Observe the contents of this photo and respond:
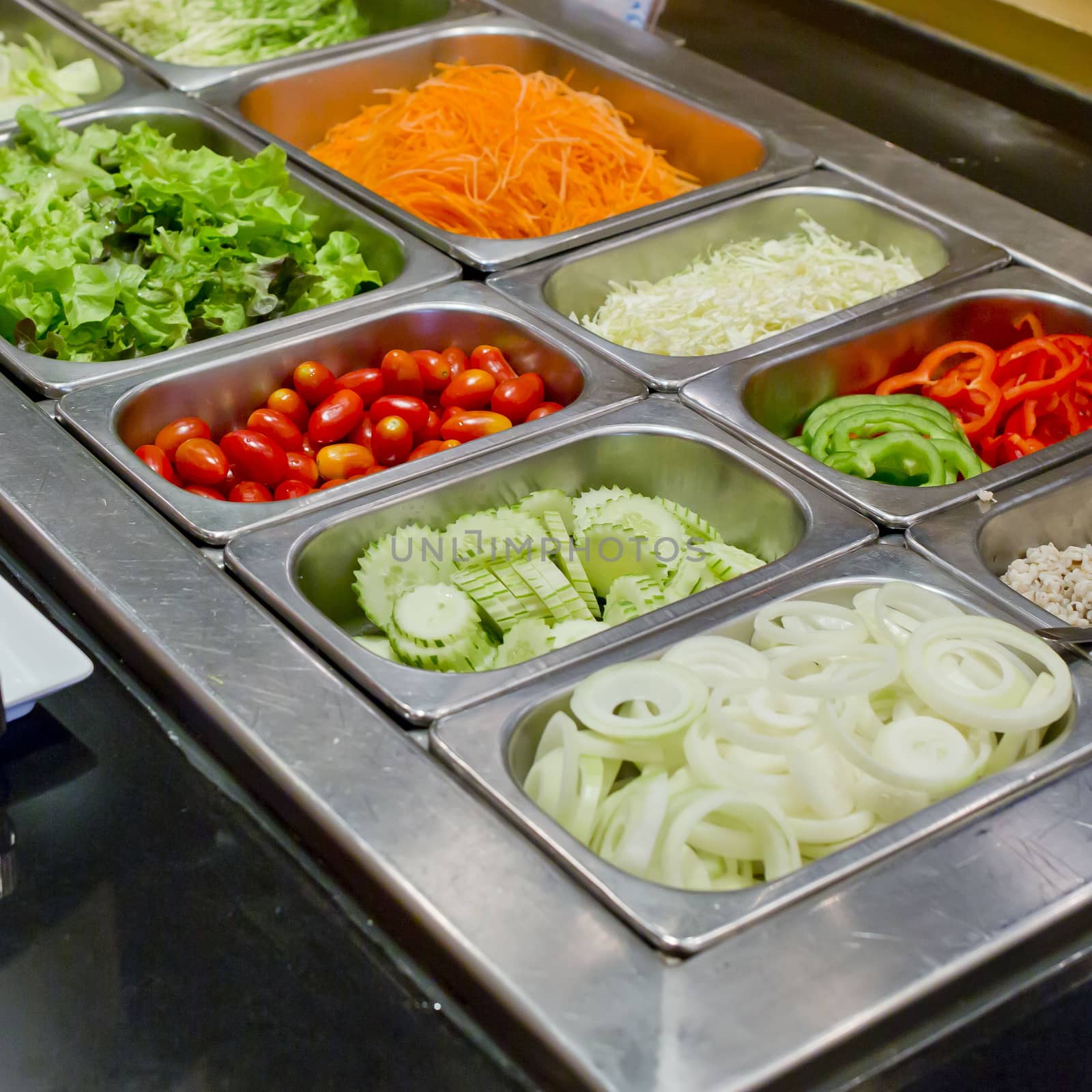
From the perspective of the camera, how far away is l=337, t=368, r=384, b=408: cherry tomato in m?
2.29

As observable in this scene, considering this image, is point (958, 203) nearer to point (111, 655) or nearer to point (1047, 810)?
point (1047, 810)

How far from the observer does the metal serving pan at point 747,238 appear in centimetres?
231

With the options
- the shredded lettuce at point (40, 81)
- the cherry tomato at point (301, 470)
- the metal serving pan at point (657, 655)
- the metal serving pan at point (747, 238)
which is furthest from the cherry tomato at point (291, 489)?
the shredded lettuce at point (40, 81)

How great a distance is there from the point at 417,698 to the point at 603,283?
50.5 inches

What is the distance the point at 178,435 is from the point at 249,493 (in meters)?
0.15

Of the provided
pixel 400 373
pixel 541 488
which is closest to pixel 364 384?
pixel 400 373

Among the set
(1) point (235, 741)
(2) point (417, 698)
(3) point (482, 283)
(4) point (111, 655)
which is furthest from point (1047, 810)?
(3) point (482, 283)

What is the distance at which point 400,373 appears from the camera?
2.30 meters

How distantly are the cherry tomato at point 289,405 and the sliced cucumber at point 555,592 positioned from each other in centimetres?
58

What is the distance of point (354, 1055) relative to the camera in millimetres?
1268

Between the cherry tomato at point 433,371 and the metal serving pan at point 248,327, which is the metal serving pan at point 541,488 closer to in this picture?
the cherry tomato at point 433,371

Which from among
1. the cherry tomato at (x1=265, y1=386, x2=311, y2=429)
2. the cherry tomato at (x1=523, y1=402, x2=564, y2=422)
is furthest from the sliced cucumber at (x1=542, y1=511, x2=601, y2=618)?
the cherry tomato at (x1=265, y1=386, x2=311, y2=429)

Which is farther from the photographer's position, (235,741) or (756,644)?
(756,644)

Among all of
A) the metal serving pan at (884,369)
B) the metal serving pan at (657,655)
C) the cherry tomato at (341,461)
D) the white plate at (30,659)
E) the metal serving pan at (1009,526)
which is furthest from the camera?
the cherry tomato at (341,461)
